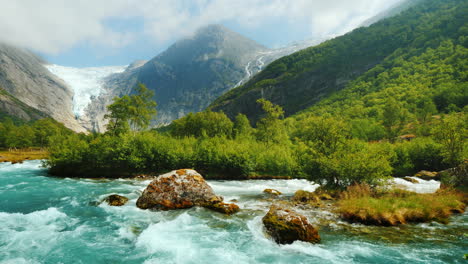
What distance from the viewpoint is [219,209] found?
20938 millimetres

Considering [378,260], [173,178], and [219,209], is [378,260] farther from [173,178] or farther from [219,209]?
[173,178]

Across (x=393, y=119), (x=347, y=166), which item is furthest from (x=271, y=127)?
(x=393, y=119)

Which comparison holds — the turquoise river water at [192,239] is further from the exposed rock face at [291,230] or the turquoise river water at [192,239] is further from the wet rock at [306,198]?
the wet rock at [306,198]

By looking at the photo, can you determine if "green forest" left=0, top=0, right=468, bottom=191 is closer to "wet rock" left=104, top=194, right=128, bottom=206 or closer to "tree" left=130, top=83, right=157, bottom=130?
"tree" left=130, top=83, right=157, bottom=130

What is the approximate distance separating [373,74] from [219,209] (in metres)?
185

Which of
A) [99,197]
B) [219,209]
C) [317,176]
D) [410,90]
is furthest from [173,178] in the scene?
[410,90]

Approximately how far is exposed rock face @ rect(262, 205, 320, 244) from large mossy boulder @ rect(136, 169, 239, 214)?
20.8 feet

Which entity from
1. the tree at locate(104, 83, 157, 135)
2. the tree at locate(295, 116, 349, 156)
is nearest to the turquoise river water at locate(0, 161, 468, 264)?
the tree at locate(295, 116, 349, 156)

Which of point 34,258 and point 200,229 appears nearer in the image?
point 34,258

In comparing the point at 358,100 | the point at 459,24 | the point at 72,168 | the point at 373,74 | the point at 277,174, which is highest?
the point at 459,24

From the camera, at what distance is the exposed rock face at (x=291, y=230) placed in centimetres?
1430

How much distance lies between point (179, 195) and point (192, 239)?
753 centimetres

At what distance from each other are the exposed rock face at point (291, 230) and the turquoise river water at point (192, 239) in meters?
0.44

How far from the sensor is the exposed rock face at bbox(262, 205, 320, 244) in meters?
14.3
